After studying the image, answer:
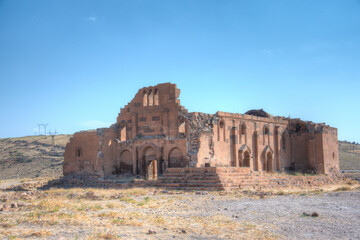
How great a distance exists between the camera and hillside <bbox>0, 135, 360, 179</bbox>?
Answer: 48.0m

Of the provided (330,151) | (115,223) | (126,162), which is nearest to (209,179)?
(115,223)

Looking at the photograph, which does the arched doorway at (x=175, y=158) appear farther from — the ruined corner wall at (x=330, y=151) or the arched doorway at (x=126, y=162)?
the ruined corner wall at (x=330, y=151)

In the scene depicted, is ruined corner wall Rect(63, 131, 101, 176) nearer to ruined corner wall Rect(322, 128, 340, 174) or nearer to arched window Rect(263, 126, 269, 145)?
arched window Rect(263, 126, 269, 145)

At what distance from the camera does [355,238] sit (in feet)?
27.0

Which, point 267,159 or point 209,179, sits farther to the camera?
point 267,159

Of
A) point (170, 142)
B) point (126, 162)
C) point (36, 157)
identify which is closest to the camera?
point (170, 142)

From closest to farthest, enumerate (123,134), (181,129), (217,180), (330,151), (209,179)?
(217,180) < (209,179) < (181,129) < (123,134) < (330,151)

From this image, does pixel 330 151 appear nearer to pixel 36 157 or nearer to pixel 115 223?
pixel 115 223

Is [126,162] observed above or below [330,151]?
below

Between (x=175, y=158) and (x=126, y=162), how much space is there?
4.77 meters

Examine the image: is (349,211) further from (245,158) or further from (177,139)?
(245,158)

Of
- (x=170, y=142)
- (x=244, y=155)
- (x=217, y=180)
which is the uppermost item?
(x=170, y=142)

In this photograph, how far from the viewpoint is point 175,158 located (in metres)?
27.4

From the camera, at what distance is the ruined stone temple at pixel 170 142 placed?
89.1 ft
